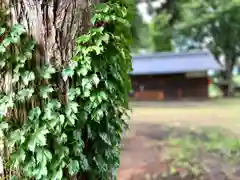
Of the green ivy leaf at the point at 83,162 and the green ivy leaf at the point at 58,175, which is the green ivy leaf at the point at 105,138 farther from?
the green ivy leaf at the point at 58,175

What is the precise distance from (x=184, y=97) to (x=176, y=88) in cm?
68

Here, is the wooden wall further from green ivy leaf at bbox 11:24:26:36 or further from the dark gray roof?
green ivy leaf at bbox 11:24:26:36

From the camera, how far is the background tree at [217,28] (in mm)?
14914

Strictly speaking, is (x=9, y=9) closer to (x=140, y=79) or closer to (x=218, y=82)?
(x=140, y=79)

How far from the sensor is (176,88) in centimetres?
1432

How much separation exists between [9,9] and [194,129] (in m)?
6.27

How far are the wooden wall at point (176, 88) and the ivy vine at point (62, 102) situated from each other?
1313 cm

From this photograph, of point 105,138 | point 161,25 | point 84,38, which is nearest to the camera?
point 84,38

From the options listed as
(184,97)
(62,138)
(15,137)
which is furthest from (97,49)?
(184,97)

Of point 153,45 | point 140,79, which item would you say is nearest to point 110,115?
point 140,79

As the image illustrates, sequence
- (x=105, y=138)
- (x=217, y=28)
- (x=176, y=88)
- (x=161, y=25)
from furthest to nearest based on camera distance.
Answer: (x=217, y=28) → (x=176, y=88) → (x=161, y=25) → (x=105, y=138)

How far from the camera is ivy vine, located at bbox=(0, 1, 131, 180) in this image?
1.29m

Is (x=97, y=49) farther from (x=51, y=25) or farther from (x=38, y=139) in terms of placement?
(x=38, y=139)

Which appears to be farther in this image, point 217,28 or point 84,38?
point 217,28
